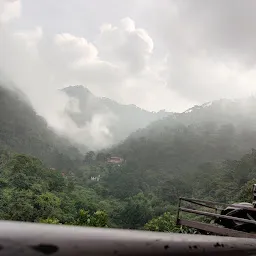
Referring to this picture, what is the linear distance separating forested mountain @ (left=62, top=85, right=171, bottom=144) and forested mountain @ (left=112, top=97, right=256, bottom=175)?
1683 inches

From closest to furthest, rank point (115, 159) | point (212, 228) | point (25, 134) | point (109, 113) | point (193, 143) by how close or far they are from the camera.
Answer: point (212, 228) → point (193, 143) → point (25, 134) → point (115, 159) → point (109, 113)

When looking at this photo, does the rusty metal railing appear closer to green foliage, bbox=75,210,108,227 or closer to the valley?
green foliage, bbox=75,210,108,227

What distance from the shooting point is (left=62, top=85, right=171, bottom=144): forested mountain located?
395ft

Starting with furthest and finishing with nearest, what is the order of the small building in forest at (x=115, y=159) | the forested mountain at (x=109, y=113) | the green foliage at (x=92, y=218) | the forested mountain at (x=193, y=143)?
the forested mountain at (x=109, y=113) < the small building in forest at (x=115, y=159) < the forested mountain at (x=193, y=143) < the green foliage at (x=92, y=218)

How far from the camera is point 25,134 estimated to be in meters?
63.7

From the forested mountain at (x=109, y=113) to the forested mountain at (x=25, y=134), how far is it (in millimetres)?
44201

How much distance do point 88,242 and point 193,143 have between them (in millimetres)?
63032

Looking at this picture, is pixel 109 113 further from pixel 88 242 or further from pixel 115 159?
pixel 88 242

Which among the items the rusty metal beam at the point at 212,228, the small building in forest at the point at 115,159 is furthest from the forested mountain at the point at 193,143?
the rusty metal beam at the point at 212,228

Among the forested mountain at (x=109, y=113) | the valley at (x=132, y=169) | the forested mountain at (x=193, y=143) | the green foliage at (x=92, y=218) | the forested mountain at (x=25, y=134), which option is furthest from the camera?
the forested mountain at (x=109, y=113)

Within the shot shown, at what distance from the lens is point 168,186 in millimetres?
43250

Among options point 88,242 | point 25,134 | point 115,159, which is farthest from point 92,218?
point 25,134

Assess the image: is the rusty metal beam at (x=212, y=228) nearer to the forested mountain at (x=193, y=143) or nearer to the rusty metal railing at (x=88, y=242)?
the rusty metal railing at (x=88, y=242)

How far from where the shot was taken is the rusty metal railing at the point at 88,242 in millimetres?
309
